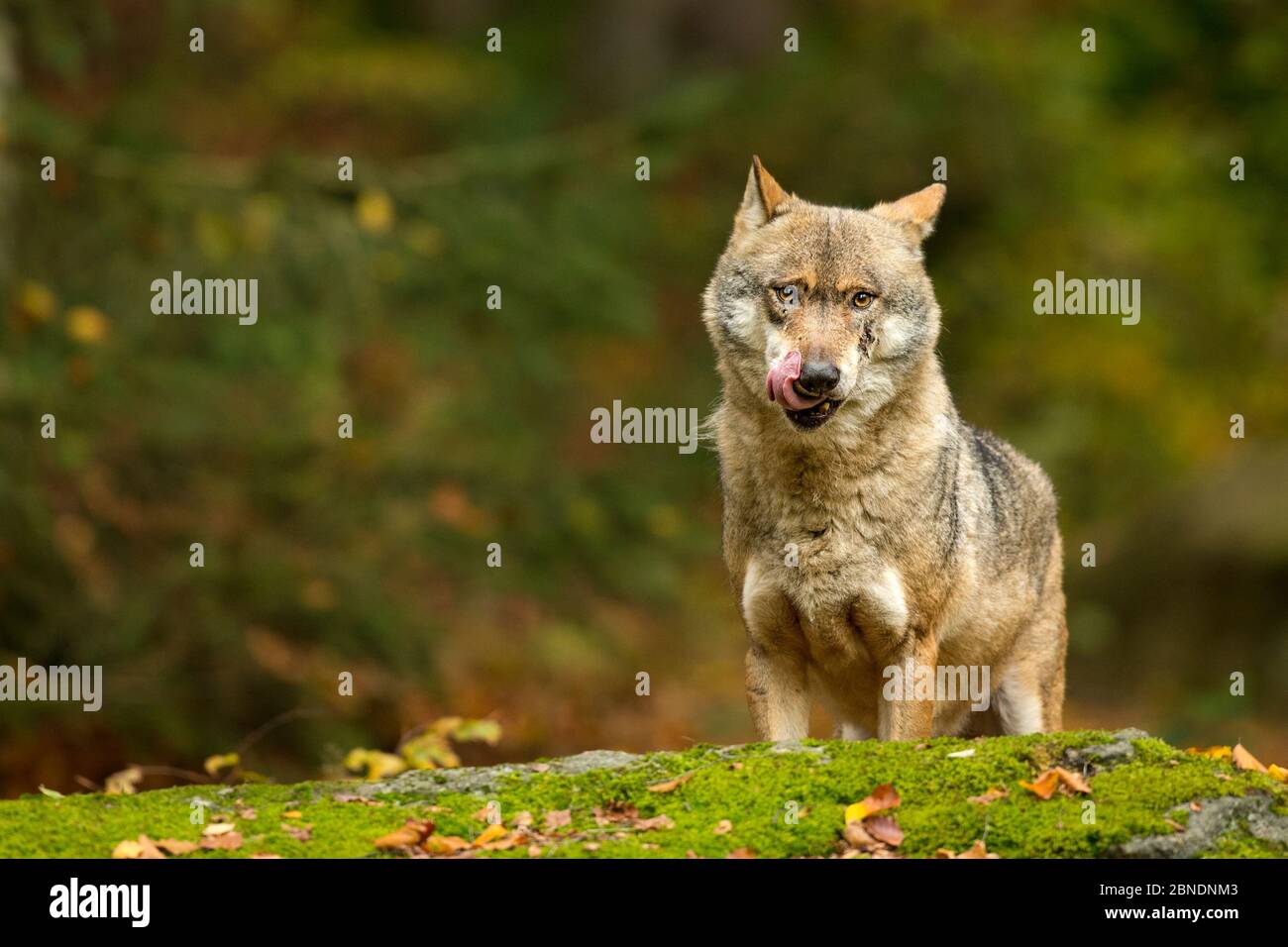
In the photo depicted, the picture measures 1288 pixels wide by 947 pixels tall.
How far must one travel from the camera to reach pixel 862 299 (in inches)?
278

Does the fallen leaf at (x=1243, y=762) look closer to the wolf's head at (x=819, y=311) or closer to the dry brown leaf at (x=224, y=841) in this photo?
the wolf's head at (x=819, y=311)

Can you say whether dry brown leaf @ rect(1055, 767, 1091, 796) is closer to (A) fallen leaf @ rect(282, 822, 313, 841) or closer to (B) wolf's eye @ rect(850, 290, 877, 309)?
(B) wolf's eye @ rect(850, 290, 877, 309)

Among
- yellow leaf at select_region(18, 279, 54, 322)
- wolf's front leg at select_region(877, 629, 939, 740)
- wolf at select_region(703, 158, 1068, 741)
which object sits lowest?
wolf's front leg at select_region(877, 629, 939, 740)

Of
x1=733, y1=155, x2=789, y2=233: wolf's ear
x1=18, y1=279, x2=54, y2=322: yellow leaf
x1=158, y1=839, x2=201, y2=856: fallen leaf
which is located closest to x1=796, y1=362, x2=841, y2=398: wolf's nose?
x1=733, y1=155, x2=789, y2=233: wolf's ear

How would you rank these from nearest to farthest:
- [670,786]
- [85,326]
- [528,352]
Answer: [670,786] < [85,326] < [528,352]

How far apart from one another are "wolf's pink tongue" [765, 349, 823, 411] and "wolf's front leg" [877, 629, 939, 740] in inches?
47.9

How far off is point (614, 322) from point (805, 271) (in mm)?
8220

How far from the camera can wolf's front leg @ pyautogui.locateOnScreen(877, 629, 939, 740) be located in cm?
709

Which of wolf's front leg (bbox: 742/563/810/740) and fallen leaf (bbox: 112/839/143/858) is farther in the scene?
wolf's front leg (bbox: 742/563/810/740)

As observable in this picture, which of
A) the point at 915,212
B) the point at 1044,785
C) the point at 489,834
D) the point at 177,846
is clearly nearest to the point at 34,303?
the point at 177,846

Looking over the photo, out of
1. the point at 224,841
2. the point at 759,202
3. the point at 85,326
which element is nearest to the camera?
the point at 224,841

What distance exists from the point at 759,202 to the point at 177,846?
13.3ft

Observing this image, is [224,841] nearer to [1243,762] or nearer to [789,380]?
[789,380]
